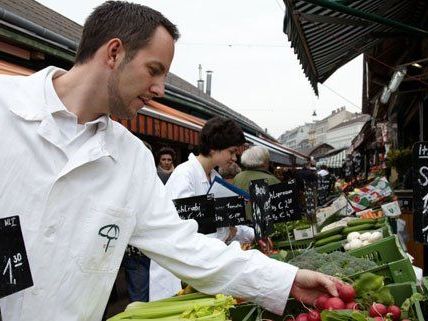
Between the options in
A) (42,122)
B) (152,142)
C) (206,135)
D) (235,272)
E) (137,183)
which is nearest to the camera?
(42,122)

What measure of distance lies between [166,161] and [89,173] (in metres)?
4.89

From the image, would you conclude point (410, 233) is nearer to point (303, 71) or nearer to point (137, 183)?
point (303, 71)

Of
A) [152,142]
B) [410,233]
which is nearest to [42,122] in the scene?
[410,233]

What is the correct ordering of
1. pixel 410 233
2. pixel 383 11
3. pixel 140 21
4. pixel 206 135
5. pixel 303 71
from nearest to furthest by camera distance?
pixel 140 21, pixel 206 135, pixel 383 11, pixel 410 233, pixel 303 71

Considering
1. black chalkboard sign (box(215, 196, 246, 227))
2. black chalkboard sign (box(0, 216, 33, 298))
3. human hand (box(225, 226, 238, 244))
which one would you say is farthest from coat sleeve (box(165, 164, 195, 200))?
black chalkboard sign (box(0, 216, 33, 298))

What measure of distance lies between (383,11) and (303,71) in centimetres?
160

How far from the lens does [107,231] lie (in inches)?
64.7

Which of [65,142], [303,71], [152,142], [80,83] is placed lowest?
[65,142]

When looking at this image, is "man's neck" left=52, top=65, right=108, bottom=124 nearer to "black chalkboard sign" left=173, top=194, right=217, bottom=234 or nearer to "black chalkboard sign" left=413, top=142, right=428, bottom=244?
"black chalkboard sign" left=173, top=194, right=217, bottom=234

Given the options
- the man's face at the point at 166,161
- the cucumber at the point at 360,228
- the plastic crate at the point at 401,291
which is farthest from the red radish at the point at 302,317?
the man's face at the point at 166,161

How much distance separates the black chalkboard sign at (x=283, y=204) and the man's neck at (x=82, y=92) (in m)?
2.95

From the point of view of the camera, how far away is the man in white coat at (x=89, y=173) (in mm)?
1493

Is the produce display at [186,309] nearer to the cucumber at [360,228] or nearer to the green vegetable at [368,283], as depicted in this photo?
the green vegetable at [368,283]

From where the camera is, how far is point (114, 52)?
1660 mm
